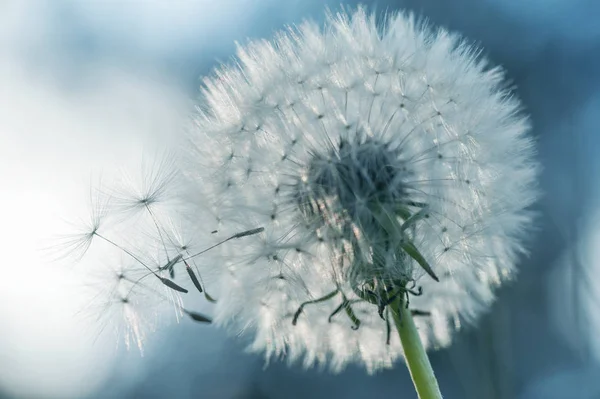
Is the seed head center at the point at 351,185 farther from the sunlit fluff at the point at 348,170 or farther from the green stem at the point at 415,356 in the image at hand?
the green stem at the point at 415,356

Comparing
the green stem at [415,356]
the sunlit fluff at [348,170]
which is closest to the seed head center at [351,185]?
the sunlit fluff at [348,170]

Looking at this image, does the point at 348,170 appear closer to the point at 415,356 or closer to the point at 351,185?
the point at 351,185

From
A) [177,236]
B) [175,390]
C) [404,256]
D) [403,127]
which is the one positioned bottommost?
[404,256]

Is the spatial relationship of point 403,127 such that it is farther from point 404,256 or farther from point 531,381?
point 531,381

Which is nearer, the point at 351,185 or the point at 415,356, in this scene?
the point at 415,356

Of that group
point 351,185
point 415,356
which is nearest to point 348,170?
point 351,185

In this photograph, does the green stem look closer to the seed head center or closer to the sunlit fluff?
the sunlit fluff

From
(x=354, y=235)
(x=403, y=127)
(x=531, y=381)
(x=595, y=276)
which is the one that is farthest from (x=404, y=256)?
(x=531, y=381)

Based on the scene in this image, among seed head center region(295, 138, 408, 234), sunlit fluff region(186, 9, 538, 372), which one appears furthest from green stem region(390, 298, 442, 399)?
seed head center region(295, 138, 408, 234)
